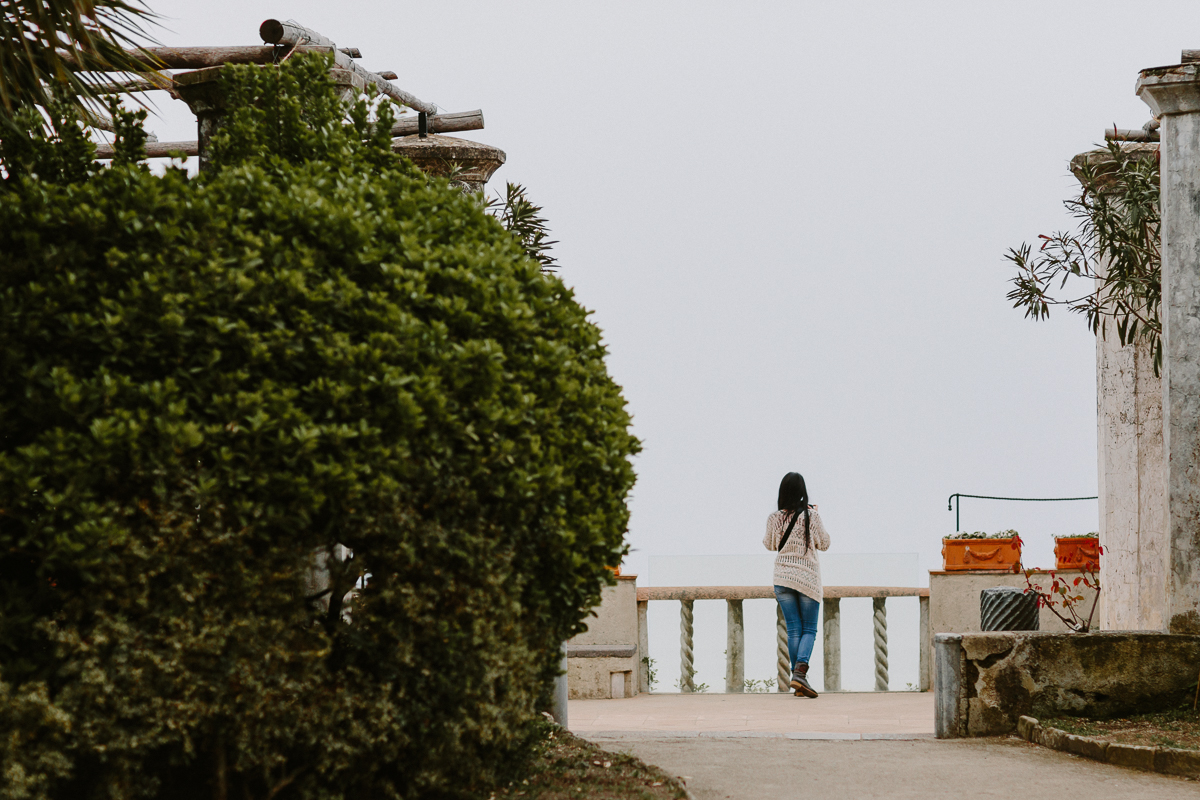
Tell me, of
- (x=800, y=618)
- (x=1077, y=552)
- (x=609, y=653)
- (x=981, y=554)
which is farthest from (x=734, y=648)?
(x=1077, y=552)

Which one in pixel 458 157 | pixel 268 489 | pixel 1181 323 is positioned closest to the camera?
pixel 268 489

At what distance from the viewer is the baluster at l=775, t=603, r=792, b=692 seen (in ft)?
35.0

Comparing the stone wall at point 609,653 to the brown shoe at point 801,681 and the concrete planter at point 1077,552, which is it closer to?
the brown shoe at point 801,681

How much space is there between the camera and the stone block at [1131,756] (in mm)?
5734

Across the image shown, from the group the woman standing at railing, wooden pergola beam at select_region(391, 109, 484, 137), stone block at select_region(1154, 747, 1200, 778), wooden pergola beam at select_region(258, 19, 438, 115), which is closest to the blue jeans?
the woman standing at railing

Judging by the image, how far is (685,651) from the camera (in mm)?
10711

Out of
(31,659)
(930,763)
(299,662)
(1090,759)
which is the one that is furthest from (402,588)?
(1090,759)

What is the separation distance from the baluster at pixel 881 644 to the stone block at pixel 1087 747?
174 inches

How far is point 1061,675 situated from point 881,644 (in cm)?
401

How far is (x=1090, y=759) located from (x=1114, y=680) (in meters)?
0.84

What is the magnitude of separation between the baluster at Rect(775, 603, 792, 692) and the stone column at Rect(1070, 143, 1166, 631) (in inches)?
110

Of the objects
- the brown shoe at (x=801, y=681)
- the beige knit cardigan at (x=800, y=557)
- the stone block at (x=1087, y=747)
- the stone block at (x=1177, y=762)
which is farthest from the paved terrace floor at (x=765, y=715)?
the stone block at (x=1177, y=762)

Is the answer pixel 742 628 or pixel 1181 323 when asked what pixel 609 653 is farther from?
pixel 1181 323

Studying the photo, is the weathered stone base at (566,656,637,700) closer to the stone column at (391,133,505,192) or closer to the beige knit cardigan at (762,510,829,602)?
the beige knit cardigan at (762,510,829,602)
